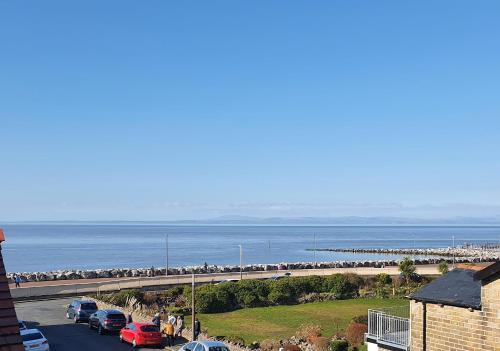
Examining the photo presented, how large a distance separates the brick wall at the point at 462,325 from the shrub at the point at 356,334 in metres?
7.51

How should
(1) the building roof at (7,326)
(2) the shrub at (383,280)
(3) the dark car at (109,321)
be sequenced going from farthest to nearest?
(2) the shrub at (383,280) → (3) the dark car at (109,321) → (1) the building roof at (7,326)

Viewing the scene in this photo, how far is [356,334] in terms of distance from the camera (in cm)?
2862

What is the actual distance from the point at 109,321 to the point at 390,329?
16.9m

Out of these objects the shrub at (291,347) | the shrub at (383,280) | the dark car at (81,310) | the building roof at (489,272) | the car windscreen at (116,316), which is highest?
the building roof at (489,272)

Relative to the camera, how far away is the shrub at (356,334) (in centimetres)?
2845

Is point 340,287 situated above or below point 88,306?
below

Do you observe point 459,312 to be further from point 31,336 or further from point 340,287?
point 340,287

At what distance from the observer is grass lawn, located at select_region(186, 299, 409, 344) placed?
1291 inches

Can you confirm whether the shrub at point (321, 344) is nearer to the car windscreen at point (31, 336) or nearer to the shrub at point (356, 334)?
the shrub at point (356, 334)

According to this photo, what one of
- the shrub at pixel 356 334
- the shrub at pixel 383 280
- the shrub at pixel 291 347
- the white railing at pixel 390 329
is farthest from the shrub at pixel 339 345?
the shrub at pixel 383 280

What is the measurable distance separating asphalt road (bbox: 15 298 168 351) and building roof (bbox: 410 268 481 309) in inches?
600

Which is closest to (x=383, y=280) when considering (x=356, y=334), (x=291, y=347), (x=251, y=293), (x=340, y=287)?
(x=340, y=287)

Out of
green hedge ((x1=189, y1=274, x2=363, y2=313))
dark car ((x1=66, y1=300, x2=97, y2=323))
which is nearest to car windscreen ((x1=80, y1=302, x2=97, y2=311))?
dark car ((x1=66, y1=300, x2=97, y2=323))

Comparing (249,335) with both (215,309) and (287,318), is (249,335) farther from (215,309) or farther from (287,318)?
(215,309)
